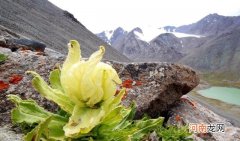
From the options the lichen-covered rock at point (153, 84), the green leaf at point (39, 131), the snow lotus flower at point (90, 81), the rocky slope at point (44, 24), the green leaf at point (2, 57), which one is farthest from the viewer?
the rocky slope at point (44, 24)

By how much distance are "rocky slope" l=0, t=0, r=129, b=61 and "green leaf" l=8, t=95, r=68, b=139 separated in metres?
53.7

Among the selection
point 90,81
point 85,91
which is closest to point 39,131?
point 85,91

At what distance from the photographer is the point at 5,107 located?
35.6 ft

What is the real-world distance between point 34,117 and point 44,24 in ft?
259

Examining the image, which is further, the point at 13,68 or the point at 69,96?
the point at 13,68

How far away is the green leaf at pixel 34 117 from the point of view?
4.38m

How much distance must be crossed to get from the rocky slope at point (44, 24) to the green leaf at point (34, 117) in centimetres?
5370

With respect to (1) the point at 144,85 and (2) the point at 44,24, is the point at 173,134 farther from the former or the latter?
(2) the point at 44,24

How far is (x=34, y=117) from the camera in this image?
178 inches

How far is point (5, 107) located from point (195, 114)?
28.4ft

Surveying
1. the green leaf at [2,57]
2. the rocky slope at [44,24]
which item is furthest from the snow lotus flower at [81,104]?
the rocky slope at [44,24]

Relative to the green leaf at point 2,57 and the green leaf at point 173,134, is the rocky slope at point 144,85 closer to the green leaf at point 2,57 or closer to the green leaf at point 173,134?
the green leaf at point 2,57

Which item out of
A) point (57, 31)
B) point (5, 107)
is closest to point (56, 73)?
point (5, 107)

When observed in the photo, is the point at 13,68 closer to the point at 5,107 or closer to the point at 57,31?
the point at 5,107
